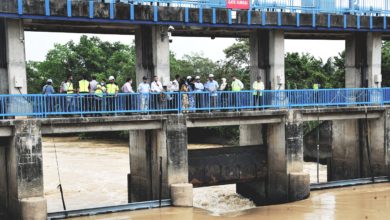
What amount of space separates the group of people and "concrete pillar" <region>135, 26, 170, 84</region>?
386 millimetres

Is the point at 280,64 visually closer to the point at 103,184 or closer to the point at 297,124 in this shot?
the point at 297,124

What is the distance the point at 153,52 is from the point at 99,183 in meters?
9.09

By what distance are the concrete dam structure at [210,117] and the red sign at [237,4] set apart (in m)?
0.19

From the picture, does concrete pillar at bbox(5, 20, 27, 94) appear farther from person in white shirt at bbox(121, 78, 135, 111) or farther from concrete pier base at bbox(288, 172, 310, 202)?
concrete pier base at bbox(288, 172, 310, 202)

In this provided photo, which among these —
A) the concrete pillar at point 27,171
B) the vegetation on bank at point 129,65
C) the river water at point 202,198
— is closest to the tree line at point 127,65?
the vegetation on bank at point 129,65

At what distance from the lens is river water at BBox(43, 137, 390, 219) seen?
1623cm

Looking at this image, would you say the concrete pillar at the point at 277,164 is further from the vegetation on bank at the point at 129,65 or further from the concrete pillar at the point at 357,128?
the vegetation on bank at the point at 129,65

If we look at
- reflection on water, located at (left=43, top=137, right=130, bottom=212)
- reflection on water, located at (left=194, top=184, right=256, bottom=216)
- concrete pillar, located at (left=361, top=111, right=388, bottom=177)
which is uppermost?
concrete pillar, located at (left=361, top=111, right=388, bottom=177)

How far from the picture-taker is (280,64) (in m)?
20.4

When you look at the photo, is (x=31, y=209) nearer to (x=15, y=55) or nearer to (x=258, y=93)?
(x=15, y=55)

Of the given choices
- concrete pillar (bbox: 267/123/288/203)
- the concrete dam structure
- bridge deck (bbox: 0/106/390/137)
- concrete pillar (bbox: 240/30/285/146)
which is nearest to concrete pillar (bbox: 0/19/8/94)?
the concrete dam structure

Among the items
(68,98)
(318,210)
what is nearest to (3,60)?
(68,98)

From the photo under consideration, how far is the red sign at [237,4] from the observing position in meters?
18.6

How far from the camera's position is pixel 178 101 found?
Result: 1692 centimetres
